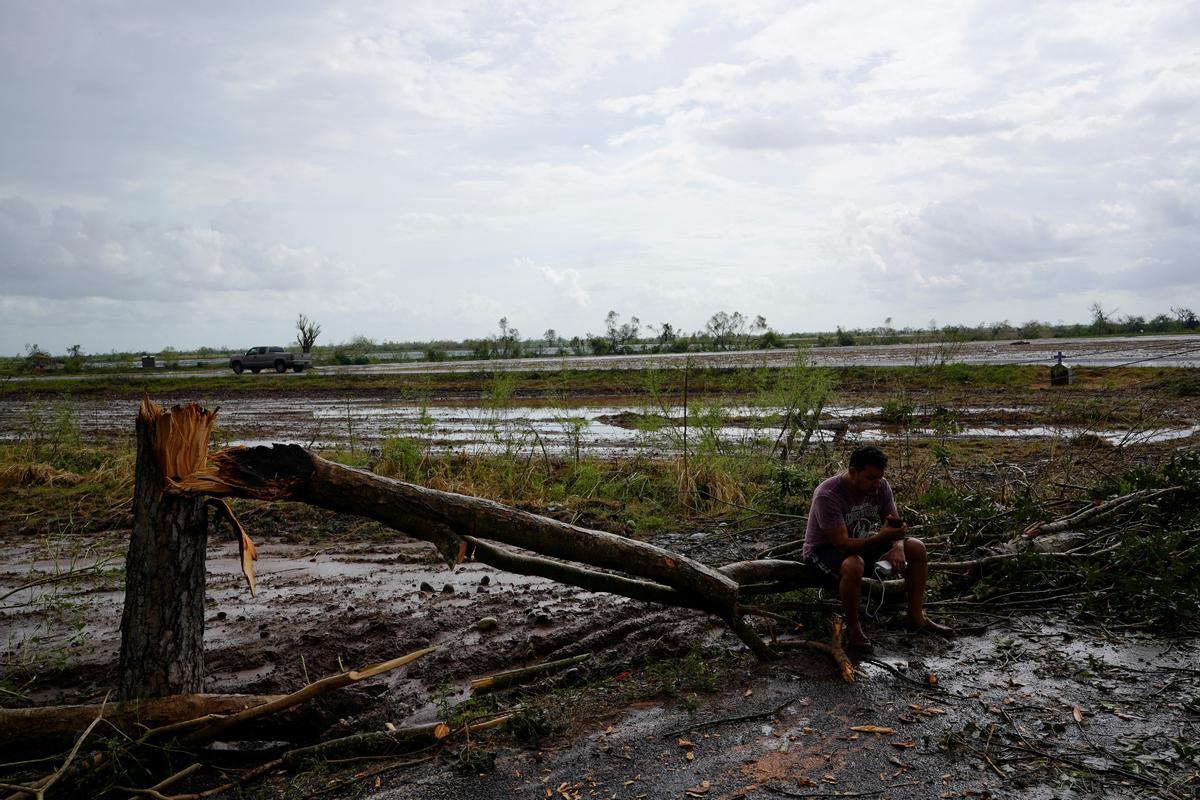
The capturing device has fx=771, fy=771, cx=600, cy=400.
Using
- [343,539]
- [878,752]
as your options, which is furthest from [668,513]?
[878,752]

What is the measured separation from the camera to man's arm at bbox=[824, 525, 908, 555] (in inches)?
202

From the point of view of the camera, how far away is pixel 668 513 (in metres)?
9.02

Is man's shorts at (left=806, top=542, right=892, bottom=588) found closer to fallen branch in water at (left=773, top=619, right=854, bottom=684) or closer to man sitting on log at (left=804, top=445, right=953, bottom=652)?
man sitting on log at (left=804, top=445, right=953, bottom=652)

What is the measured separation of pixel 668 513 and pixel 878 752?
519 cm


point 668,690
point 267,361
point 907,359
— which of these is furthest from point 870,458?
point 267,361

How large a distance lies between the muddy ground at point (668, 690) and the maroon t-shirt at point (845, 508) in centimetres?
80

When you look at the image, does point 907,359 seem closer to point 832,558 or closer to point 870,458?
point 832,558

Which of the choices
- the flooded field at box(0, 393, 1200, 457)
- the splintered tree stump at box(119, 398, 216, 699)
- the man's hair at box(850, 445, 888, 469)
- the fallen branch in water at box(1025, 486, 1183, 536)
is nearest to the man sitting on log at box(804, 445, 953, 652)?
the man's hair at box(850, 445, 888, 469)

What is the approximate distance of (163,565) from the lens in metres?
3.86

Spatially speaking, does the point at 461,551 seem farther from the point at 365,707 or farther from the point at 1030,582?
the point at 1030,582

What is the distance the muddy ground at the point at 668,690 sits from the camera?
12.1 feet

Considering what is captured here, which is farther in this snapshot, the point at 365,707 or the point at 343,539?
the point at 343,539

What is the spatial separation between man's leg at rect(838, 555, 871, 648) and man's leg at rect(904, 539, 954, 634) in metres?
0.47

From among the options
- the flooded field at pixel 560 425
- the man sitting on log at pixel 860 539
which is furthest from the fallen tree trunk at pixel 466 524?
the flooded field at pixel 560 425
